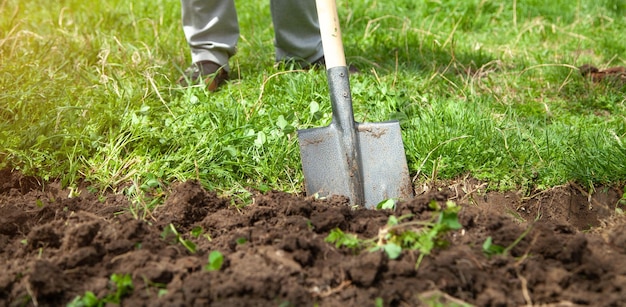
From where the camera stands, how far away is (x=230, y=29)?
374 centimetres

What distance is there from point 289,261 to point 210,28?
6.63 feet

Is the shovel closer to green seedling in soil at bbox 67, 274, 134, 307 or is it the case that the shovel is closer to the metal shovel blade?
the metal shovel blade

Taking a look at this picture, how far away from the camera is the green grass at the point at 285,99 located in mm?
2898

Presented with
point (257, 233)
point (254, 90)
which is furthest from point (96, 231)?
point (254, 90)

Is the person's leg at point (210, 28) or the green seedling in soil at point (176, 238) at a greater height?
the person's leg at point (210, 28)

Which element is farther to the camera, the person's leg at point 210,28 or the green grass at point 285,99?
the person's leg at point 210,28

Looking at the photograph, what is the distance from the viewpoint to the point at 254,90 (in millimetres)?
3537

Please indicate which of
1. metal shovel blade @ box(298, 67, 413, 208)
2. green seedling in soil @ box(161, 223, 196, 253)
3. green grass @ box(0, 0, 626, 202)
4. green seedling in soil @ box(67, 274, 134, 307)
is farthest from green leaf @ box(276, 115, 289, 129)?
green seedling in soil @ box(67, 274, 134, 307)

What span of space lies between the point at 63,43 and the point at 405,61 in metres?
2.12

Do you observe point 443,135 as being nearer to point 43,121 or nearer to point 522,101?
point 522,101

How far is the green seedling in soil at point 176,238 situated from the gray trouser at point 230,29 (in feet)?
5.41

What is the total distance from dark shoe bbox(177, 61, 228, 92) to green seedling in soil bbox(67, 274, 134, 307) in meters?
1.77

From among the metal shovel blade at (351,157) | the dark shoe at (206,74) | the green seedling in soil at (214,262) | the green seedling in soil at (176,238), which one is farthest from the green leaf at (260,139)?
the green seedling in soil at (214,262)

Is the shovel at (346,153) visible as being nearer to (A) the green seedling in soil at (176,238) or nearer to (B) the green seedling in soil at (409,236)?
(B) the green seedling in soil at (409,236)
